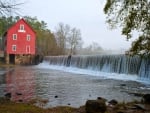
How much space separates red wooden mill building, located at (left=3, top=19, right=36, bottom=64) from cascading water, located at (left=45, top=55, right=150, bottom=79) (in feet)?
59.9

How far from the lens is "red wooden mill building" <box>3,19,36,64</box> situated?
200 feet

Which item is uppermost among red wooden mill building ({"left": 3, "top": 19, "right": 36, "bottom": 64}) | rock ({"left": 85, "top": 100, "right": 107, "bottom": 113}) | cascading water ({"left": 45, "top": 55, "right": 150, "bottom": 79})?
red wooden mill building ({"left": 3, "top": 19, "right": 36, "bottom": 64})

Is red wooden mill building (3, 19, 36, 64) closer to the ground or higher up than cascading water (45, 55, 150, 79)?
higher up

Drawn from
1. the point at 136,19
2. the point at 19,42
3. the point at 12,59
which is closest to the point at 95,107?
the point at 136,19

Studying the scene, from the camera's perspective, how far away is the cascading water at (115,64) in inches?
1048

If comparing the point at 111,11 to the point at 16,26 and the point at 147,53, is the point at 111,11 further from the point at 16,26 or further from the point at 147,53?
the point at 16,26

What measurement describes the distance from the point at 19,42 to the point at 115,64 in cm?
3333

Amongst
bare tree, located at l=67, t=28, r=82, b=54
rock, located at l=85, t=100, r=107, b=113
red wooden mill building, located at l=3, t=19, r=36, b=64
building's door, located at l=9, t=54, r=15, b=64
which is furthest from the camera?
bare tree, located at l=67, t=28, r=82, b=54

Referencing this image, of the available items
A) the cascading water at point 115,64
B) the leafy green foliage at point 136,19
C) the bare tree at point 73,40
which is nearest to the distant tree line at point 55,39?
the bare tree at point 73,40

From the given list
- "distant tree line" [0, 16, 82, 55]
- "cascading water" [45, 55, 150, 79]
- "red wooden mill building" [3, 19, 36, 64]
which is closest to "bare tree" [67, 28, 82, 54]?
"distant tree line" [0, 16, 82, 55]

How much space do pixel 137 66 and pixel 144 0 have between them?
48.6ft

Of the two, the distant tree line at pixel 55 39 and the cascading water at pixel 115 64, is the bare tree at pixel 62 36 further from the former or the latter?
the cascading water at pixel 115 64

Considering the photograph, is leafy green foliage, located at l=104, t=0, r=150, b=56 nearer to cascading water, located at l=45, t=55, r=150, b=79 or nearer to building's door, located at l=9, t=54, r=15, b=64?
cascading water, located at l=45, t=55, r=150, b=79

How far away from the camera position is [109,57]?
33281 mm
